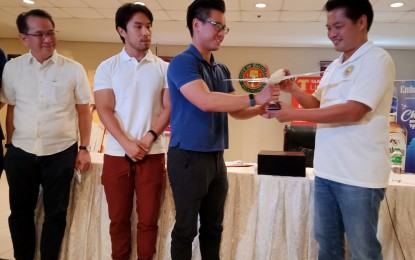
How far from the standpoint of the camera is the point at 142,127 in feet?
5.41

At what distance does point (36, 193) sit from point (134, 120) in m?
0.73

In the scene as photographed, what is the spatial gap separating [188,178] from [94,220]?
0.91 m

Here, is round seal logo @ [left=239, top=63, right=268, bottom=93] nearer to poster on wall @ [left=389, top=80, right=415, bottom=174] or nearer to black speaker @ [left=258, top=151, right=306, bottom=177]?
poster on wall @ [left=389, top=80, right=415, bottom=174]

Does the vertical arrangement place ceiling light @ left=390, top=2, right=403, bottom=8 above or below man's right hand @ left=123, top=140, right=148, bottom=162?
above

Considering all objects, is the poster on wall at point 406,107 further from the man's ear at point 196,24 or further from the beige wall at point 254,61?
the beige wall at point 254,61

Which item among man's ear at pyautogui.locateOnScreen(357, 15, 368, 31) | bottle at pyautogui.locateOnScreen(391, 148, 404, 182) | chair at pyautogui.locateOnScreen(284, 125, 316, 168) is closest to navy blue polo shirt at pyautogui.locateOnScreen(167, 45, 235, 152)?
man's ear at pyautogui.locateOnScreen(357, 15, 368, 31)

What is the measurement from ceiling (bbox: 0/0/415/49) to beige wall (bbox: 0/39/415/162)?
7.3 inches

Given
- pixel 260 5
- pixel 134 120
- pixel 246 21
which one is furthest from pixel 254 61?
pixel 134 120

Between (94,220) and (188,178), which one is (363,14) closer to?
(188,178)

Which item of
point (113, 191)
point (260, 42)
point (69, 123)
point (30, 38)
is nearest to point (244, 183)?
point (113, 191)

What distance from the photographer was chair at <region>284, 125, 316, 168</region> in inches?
114

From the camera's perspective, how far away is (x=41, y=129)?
5.63 feet

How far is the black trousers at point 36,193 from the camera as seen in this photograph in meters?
1.73

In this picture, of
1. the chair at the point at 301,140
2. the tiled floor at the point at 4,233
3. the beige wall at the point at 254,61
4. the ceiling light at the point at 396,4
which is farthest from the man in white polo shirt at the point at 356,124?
the beige wall at the point at 254,61
